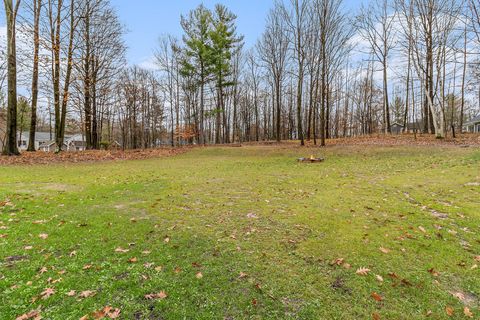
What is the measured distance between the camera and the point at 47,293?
268 centimetres

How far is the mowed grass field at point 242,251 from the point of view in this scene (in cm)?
257

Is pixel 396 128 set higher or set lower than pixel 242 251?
higher

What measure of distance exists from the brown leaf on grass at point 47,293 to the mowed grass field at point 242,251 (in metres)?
0.02

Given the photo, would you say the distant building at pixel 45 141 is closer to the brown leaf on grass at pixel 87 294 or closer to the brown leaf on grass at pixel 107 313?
the brown leaf on grass at pixel 87 294

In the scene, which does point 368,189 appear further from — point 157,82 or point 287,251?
point 157,82

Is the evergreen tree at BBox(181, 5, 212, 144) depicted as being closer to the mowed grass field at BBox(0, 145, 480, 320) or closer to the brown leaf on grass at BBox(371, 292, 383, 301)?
→ the mowed grass field at BBox(0, 145, 480, 320)

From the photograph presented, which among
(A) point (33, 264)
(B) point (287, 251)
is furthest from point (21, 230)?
(B) point (287, 251)

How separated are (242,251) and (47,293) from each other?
2189mm

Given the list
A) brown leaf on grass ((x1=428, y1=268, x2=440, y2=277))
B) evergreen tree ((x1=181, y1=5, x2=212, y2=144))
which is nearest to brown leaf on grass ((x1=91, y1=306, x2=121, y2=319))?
brown leaf on grass ((x1=428, y1=268, x2=440, y2=277))

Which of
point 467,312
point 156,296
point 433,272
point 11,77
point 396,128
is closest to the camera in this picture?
point 467,312

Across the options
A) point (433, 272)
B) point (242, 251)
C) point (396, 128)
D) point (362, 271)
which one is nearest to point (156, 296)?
point (242, 251)

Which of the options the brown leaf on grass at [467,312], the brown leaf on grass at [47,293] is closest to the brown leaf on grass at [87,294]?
the brown leaf on grass at [47,293]

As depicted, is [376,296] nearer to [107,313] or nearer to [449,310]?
[449,310]

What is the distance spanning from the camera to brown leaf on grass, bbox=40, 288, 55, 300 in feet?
8.62
